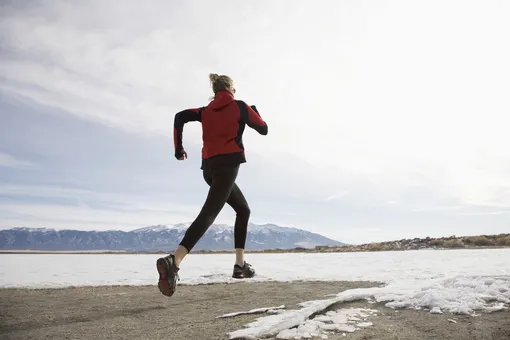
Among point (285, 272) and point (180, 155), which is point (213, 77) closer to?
point (180, 155)

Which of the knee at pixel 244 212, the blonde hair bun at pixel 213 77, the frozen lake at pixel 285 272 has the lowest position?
the frozen lake at pixel 285 272

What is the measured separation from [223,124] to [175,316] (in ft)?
7.61

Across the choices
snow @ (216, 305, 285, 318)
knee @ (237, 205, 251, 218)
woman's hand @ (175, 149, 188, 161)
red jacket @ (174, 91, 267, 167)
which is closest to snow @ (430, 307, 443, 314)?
snow @ (216, 305, 285, 318)

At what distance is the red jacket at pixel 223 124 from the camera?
473 centimetres

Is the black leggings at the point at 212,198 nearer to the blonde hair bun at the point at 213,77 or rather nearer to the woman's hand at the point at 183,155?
the woman's hand at the point at 183,155

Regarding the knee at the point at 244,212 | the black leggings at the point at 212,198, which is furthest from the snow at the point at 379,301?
the knee at the point at 244,212

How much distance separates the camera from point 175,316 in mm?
3592

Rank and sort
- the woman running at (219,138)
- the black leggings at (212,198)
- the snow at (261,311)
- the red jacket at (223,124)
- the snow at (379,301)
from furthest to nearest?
the red jacket at (223,124)
the woman running at (219,138)
the black leggings at (212,198)
the snow at (261,311)
the snow at (379,301)

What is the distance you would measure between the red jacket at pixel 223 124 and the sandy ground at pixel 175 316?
5.84 feet

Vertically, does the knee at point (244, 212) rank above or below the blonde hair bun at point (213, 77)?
below

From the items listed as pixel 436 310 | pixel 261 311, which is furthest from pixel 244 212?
pixel 436 310

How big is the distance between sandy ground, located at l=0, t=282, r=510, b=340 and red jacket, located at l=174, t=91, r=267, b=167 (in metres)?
1.78

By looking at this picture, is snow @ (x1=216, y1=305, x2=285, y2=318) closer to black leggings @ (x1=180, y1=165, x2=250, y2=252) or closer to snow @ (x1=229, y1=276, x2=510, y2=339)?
snow @ (x1=229, y1=276, x2=510, y2=339)

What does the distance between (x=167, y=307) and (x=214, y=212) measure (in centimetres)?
115
